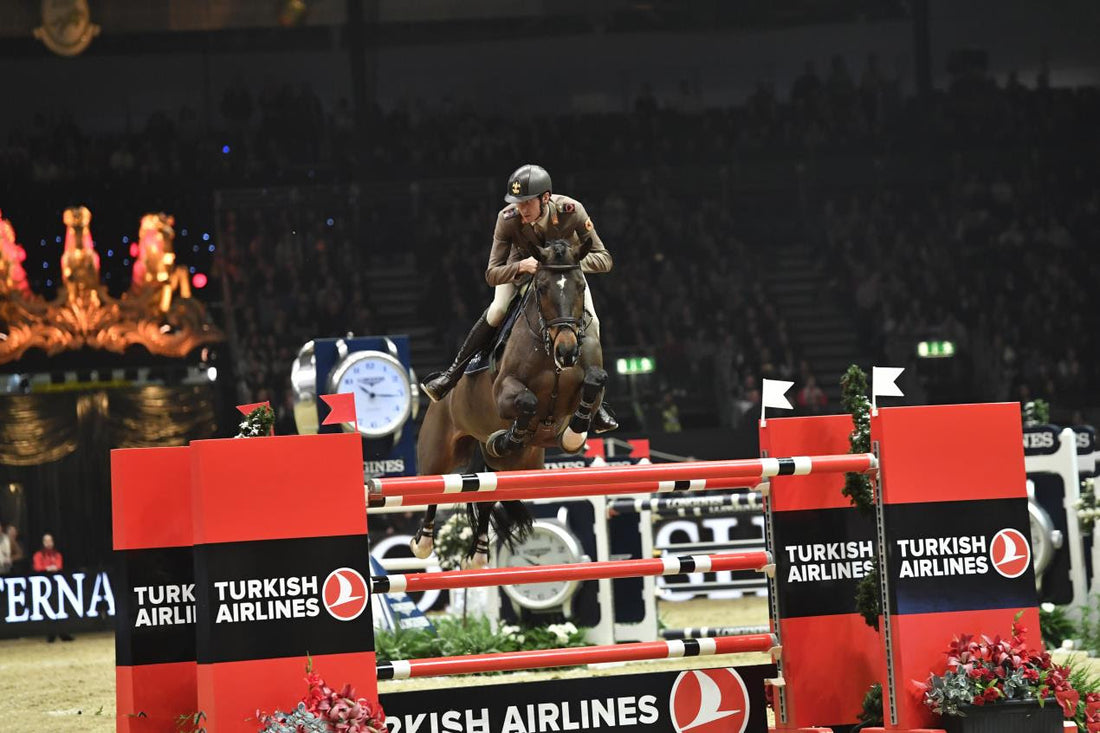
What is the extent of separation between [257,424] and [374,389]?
4.36 meters

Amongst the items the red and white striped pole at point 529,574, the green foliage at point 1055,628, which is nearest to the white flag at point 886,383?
the red and white striped pole at point 529,574

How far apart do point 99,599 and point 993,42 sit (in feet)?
45.3

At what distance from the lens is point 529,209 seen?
197 inches

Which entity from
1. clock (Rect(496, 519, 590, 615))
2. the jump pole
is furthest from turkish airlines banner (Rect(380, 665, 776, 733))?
clock (Rect(496, 519, 590, 615))

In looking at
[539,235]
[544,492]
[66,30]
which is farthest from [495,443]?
[66,30]

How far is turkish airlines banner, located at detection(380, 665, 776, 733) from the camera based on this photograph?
4312 mm

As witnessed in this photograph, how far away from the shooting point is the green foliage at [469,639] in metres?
8.49

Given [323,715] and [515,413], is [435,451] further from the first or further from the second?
[323,715]

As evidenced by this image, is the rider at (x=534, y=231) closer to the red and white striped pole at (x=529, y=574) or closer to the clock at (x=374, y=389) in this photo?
the red and white striped pole at (x=529, y=574)

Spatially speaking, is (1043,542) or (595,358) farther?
(1043,542)

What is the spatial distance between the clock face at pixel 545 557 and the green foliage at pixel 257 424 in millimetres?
4714

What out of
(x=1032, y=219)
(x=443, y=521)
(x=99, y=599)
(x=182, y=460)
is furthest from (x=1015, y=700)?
(x=1032, y=219)

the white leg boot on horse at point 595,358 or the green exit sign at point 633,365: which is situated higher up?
the green exit sign at point 633,365

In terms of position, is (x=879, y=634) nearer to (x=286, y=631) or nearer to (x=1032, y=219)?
(x=286, y=631)
